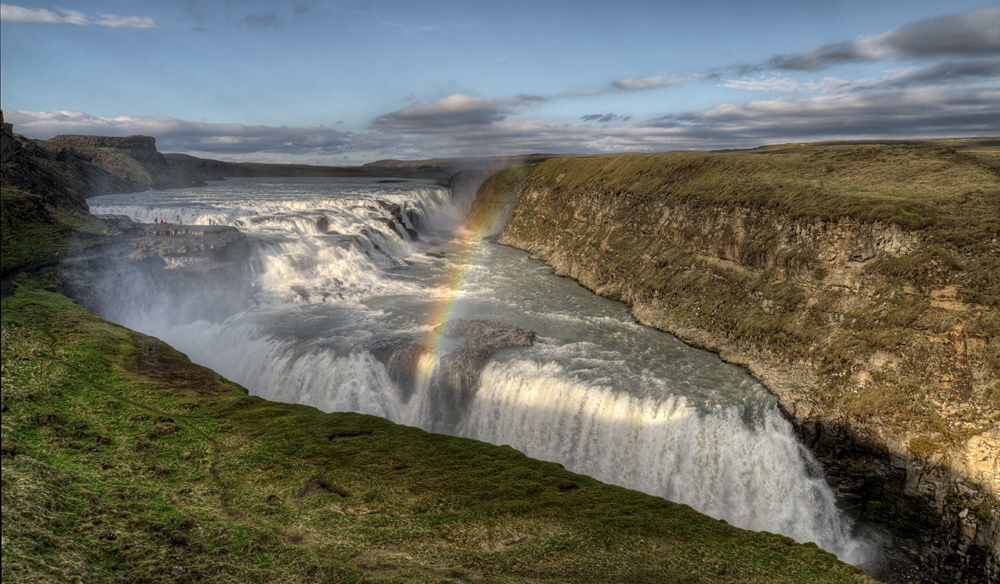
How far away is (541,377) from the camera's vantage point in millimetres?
26156

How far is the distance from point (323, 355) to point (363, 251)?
936 inches

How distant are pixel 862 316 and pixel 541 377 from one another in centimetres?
1640

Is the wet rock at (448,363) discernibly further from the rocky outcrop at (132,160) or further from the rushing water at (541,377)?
the rocky outcrop at (132,160)

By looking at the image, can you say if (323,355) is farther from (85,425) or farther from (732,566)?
(732,566)

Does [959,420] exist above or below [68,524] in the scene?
below

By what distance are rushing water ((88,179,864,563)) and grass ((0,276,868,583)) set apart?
20.5 ft

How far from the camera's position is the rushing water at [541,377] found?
71.9 feet

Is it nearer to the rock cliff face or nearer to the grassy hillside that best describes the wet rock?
the grassy hillside

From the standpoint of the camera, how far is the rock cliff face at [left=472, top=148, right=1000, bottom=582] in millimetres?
19531

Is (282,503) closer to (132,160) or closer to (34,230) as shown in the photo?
(34,230)

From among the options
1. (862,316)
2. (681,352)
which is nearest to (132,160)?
(681,352)

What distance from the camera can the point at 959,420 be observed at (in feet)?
66.3

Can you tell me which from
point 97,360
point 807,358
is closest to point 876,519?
point 807,358

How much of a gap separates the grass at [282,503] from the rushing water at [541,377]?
6262 mm
